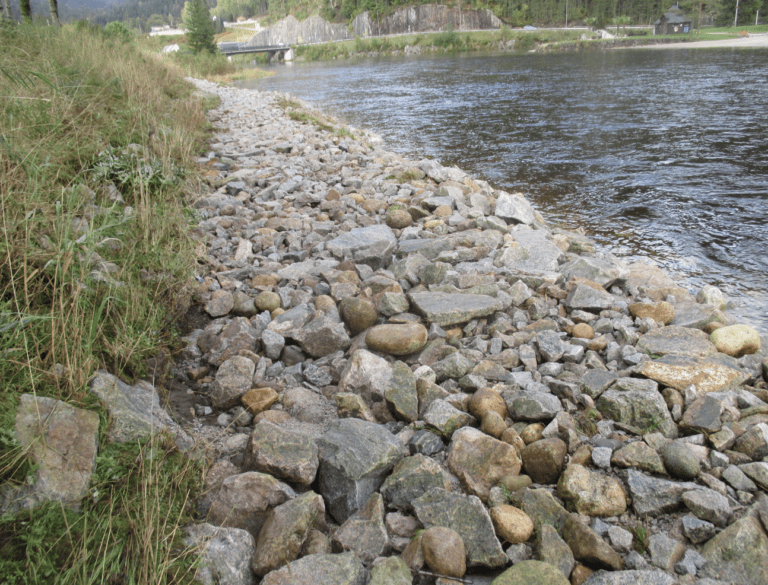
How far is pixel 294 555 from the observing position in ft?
5.13

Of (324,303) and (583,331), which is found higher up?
(324,303)

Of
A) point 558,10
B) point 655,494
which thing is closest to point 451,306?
point 655,494

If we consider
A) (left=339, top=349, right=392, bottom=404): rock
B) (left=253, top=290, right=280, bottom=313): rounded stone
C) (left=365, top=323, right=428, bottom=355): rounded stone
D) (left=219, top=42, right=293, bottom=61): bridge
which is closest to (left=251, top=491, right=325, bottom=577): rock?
(left=339, top=349, right=392, bottom=404): rock

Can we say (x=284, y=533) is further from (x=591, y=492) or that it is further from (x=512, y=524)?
(x=591, y=492)

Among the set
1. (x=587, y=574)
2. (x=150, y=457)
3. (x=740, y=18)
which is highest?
(x=740, y=18)

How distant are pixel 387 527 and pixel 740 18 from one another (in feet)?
234

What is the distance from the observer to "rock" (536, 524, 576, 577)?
5.11 ft

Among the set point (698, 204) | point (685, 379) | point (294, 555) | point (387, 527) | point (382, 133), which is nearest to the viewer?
point (294, 555)

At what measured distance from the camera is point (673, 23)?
183 ft

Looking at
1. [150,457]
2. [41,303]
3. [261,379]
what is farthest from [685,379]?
[41,303]

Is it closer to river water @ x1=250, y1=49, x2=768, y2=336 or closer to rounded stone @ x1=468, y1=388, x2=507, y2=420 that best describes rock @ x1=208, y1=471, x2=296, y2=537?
rounded stone @ x1=468, y1=388, x2=507, y2=420

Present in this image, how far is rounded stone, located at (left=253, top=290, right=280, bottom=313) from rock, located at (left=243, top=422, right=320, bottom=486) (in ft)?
4.82

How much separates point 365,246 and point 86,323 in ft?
7.83

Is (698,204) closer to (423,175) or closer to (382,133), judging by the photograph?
(423,175)
